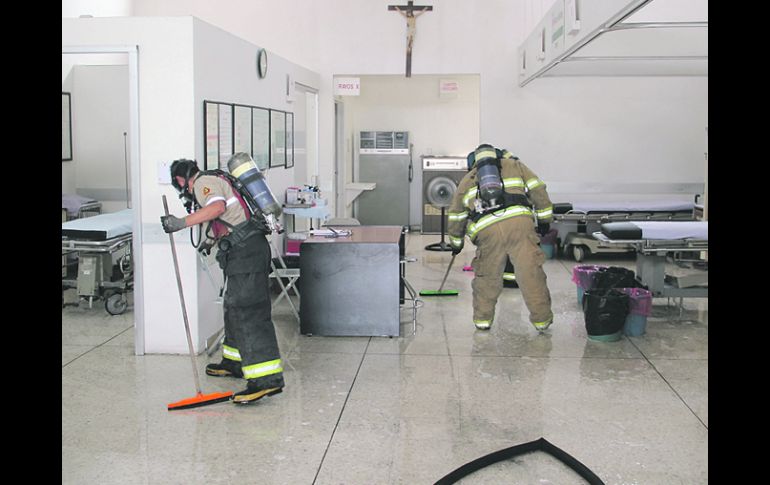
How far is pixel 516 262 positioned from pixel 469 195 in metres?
0.70

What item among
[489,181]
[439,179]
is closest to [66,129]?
[489,181]

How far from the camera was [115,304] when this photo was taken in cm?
768

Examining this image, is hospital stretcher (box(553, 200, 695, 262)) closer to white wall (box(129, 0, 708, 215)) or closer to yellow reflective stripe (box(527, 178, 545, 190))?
white wall (box(129, 0, 708, 215))

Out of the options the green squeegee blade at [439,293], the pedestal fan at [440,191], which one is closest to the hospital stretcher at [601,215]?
the green squeegee blade at [439,293]

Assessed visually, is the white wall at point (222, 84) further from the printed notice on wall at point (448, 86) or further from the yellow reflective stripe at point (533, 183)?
the printed notice on wall at point (448, 86)

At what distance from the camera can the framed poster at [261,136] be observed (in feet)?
25.1

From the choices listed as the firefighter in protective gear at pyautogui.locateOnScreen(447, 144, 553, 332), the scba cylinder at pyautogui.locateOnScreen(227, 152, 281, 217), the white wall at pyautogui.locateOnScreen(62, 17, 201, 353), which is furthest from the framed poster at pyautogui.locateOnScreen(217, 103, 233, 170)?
the firefighter in protective gear at pyautogui.locateOnScreen(447, 144, 553, 332)

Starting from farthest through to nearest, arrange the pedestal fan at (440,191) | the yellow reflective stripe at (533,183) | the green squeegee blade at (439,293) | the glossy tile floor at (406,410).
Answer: the pedestal fan at (440,191) < the green squeegee blade at (439,293) < the yellow reflective stripe at (533,183) < the glossy tile floor at (406,410)

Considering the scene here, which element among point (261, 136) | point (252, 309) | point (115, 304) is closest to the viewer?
point (252, 309)

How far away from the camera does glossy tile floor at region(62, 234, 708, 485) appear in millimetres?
4156

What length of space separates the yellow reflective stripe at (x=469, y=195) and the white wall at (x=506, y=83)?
517 centimetres

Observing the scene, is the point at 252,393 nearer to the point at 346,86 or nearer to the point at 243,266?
the point at 243,266

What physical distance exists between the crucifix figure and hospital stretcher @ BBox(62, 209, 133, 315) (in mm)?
5187
